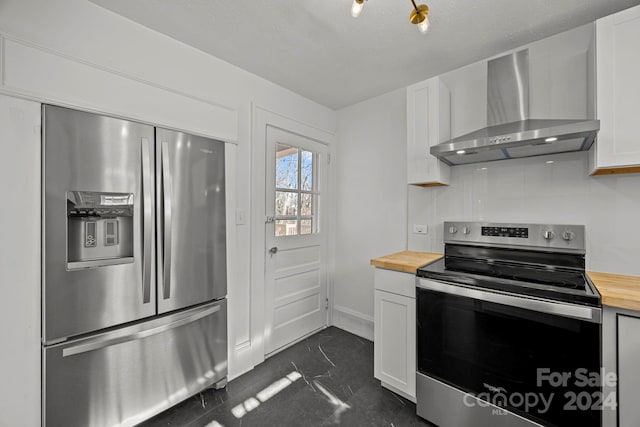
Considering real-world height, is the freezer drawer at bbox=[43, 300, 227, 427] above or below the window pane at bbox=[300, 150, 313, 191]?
below

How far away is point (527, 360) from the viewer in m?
1.38

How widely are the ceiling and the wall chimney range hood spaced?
235mm

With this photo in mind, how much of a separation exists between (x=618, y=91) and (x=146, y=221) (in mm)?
2698

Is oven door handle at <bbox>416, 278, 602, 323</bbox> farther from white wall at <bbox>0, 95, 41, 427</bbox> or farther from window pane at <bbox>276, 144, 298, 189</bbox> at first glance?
white wall at <bbox>0, 95, 41, 427</bbox>

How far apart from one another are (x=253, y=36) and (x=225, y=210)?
1237 millimetres

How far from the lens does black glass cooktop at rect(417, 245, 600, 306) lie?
1307 mm

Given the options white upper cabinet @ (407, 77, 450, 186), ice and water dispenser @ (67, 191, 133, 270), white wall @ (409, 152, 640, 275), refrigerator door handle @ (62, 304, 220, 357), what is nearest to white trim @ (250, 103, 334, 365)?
refrigerator door handle @ (62, 304, 220, 357)

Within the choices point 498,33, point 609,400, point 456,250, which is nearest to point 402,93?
point 498,33

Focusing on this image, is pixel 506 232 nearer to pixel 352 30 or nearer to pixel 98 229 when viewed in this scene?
pixel 352 30

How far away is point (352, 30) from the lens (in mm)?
1759

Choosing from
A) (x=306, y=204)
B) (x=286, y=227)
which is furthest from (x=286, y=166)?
(x=286, y=227)

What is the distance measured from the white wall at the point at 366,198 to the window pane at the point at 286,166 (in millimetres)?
642

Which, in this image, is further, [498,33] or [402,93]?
[402,93]

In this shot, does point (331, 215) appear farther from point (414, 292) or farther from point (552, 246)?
point (552, 246)
